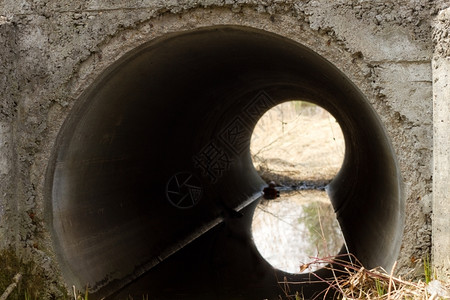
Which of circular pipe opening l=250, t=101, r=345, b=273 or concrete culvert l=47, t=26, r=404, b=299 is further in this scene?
circular pipe opening l=250, t=101, r=345, b=273

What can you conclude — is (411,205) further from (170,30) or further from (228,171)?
(228,171)

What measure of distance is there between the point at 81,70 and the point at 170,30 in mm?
707

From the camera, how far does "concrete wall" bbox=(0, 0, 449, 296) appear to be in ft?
12.2

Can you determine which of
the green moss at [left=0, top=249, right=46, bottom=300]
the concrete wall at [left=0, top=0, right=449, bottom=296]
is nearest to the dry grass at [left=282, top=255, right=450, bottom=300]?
the concrete wall at [left=0, top=0, right=449, bottom=296]

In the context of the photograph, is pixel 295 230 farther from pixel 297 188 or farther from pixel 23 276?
pixel 23 276

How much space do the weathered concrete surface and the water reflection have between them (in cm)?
238

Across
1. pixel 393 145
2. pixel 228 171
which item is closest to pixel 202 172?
pixel 228 171

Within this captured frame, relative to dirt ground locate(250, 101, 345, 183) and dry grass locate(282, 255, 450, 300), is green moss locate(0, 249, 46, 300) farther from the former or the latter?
dirt ground locate(250, 101, 345, 183)

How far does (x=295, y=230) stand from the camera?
9.22m

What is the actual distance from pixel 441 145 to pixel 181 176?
4611 millimetres

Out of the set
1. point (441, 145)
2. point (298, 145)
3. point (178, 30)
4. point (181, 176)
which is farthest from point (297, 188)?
point (441, 145)

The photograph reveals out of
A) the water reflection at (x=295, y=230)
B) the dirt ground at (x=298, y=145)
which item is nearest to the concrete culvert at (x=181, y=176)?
the water reflection at (x=295, y=230)

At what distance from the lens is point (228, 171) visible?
9.82m

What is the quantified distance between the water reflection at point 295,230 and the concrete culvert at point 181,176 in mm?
255
